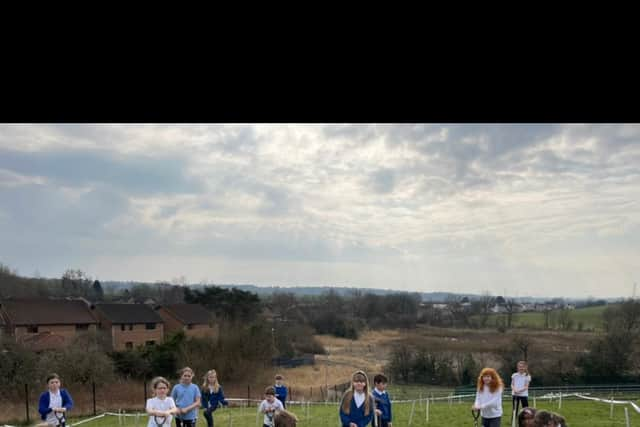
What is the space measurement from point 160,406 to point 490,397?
411 centimetres

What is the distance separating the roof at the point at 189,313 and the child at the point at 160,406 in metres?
20.4

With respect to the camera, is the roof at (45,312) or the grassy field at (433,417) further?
the roof at (45,312)

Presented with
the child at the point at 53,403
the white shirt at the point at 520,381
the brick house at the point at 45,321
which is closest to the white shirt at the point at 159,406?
the child at the point at 53,403

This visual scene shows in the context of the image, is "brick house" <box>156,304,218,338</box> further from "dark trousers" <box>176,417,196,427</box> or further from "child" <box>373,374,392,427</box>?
"child" <box>373,374,392,427</box>

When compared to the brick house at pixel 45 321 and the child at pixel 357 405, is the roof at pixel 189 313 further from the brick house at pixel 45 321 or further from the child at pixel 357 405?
the child at pixel 357 405

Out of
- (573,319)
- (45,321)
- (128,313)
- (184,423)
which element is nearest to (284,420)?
(184,423)

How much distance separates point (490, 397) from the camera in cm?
670

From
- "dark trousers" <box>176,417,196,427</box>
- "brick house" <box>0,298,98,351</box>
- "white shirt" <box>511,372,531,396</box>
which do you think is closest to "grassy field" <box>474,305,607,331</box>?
"white shirt" <box>511,372,531,396</box>

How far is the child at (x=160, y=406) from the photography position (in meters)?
6.19

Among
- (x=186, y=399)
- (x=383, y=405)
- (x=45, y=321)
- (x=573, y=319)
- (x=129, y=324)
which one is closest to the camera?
(x=383, y=405)

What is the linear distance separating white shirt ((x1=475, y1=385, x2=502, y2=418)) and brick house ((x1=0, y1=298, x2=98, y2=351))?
60.9ft

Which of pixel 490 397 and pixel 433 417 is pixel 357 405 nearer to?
pixel 490 397
